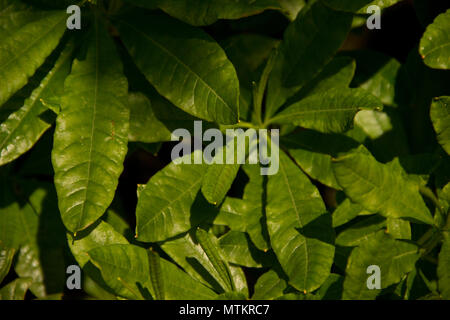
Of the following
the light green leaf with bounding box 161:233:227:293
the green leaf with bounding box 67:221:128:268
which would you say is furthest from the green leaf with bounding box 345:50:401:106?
the green leaf with bounding box 67:221:128:268

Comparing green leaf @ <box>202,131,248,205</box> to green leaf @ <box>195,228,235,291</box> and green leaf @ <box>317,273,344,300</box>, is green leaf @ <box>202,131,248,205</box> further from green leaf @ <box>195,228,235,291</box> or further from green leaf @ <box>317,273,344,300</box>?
green leaf @ <box>317,273,344,300</box>

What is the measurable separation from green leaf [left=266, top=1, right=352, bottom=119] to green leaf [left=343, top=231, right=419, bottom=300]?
487mm

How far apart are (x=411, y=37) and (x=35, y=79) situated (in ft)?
4.72

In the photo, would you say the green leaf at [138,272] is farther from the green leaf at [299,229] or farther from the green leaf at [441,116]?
the green leaf at [441,116]

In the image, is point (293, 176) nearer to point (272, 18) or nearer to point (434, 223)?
point (434, 223)

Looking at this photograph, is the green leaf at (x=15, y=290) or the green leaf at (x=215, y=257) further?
the green leaf at (x=15, y=290)

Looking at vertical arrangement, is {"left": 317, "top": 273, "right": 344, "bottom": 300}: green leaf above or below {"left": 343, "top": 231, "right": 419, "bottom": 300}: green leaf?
below

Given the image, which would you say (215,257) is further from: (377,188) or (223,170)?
(377,188)

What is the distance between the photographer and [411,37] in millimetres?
1766

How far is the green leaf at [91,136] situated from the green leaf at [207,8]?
242 millimetres

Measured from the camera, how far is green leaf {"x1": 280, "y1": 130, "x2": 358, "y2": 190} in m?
1.30

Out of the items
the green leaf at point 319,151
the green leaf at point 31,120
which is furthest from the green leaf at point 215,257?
the green leaf at point 31,120

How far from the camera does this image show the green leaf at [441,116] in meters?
1.10
